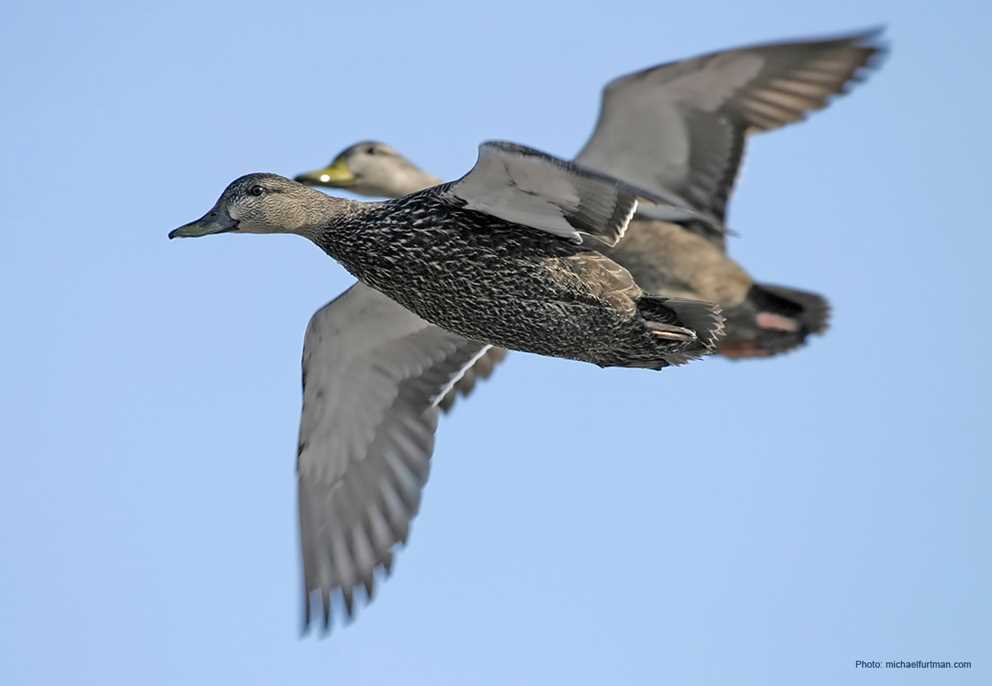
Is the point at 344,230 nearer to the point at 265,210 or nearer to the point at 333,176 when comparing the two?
the point at 265,210

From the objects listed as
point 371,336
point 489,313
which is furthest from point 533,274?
point 371,336

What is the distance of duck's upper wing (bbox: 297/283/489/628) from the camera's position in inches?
378

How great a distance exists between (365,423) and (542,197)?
2.22 m

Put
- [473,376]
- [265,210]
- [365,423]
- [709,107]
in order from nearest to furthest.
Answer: [265,210]
[365,423]
[473,376]
[709,107]

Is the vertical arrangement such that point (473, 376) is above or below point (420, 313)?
above

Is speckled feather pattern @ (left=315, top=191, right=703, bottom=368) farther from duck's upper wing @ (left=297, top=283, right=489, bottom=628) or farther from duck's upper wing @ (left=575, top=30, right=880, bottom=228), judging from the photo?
duck's upper wing @ (left=575, top=30, right=880, bottom=228)

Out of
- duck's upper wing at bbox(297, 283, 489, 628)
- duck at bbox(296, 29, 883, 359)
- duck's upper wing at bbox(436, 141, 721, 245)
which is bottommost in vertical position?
duck's upper wing at bbox(297, 283, 489, 628)

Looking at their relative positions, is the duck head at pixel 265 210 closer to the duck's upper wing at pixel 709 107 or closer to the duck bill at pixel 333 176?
the duck's upper wing at pixel 709 107

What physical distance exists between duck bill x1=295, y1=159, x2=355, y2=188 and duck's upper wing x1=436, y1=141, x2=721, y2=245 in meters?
4.63

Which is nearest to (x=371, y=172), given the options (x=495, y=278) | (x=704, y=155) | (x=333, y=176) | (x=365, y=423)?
(x=333, y=176)

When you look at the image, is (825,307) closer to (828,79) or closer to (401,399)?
(828,79)

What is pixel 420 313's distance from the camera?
884cm

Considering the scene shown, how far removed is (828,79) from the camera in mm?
10820

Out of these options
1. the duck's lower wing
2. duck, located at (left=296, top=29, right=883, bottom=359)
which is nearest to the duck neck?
the duck's lower wing
